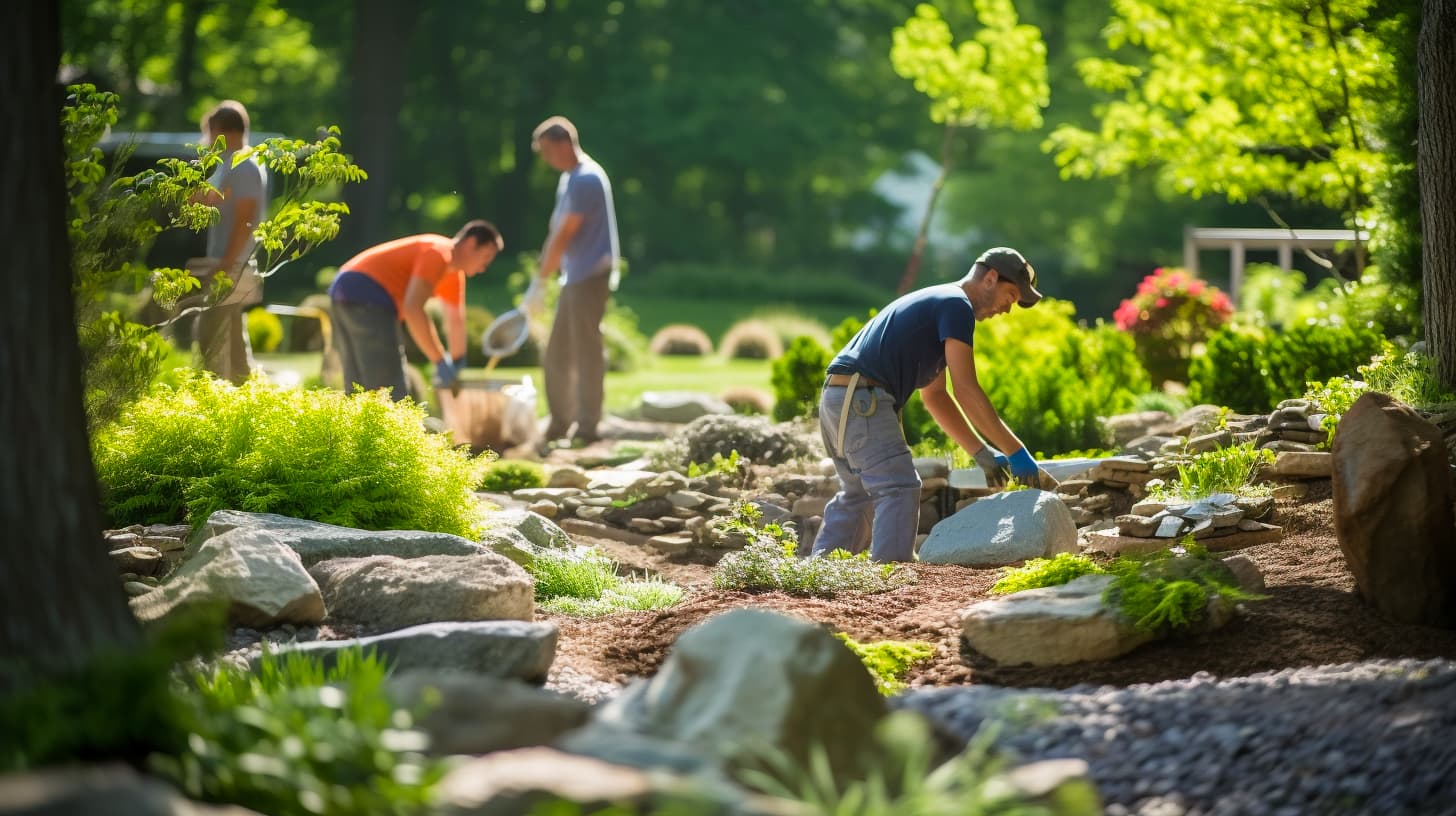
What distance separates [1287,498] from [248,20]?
101ft

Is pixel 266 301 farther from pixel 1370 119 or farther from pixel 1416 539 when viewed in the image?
pixel 1416 539

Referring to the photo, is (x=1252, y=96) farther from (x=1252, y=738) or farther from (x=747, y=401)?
(x=1252, y=738)

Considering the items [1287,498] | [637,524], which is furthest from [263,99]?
[1287,498]

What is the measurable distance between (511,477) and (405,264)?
1514mm

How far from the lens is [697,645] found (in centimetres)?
337

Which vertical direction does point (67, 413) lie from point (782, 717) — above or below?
above

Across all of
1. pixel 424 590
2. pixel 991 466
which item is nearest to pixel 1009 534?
pixel 991 466

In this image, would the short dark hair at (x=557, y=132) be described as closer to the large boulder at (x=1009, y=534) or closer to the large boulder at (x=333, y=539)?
the large boulder at (x=1009, y=534)

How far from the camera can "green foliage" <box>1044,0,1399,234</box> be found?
435 inches

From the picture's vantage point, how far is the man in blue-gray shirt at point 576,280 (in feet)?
36.4

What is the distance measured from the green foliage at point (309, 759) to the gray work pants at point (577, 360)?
27.5ft

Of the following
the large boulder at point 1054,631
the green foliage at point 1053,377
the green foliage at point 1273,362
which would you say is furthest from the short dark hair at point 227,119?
the green foliage at point 1273,362

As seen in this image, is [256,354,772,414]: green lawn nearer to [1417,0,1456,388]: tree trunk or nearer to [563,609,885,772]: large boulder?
[1417,0,1456,388]: tree trunk

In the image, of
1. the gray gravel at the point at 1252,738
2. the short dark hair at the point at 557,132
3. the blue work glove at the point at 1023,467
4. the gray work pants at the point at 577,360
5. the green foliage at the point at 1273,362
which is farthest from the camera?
the gray work pants at the point at 577,360
